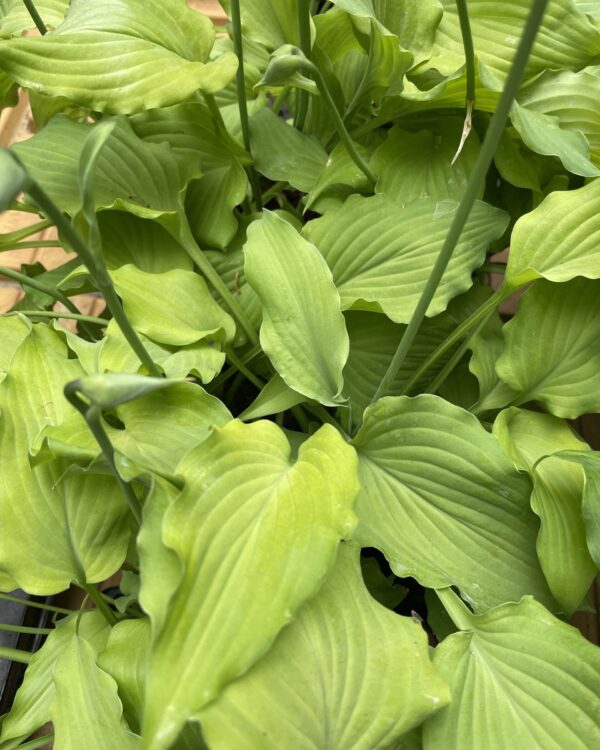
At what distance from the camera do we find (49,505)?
1.72 feet

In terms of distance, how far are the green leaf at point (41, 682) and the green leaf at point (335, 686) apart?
0.63ft

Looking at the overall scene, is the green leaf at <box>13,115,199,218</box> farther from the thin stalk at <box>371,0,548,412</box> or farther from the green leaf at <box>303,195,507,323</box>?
the thin stalk at <box>371,0,548,412</box>

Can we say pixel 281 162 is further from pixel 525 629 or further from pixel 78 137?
pixel 525 629

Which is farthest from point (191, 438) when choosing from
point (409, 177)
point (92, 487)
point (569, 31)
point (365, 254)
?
point (569, 31)

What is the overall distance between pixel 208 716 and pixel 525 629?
22 cm

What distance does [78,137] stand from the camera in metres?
0.69

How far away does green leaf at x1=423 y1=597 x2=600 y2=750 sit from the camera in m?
0.43

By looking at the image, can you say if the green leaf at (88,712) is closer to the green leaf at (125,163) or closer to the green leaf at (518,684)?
the green leaf at (518,684)

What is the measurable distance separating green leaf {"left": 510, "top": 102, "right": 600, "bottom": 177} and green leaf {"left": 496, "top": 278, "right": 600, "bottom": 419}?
3.7 inches

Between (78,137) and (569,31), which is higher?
(569,31)

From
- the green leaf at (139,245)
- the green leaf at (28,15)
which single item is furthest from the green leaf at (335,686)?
the green leaf at (28,15)

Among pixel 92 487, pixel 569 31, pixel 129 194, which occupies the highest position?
pixel 569 31

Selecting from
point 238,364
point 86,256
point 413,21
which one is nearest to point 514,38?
point 413,21

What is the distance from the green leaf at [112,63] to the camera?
57 cm
